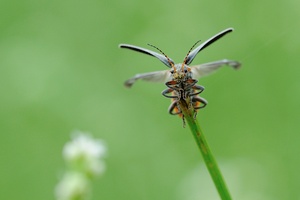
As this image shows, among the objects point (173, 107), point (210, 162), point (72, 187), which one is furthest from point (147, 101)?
point (72, 187)

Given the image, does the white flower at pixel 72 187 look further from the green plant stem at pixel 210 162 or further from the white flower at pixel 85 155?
the green plant stem at pixel 210 162

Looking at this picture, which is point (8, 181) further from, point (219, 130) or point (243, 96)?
point (243, 96)

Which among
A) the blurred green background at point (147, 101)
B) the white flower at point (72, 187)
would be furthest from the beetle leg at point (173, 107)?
the blurred green background at point (147, 101)

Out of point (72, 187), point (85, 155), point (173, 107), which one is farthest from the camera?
point (173, 107)

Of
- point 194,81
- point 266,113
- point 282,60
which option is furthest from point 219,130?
point 194,81

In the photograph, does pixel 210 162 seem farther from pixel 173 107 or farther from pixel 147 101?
pixel 147 101
